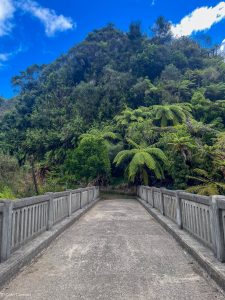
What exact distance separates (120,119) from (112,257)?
21237mm

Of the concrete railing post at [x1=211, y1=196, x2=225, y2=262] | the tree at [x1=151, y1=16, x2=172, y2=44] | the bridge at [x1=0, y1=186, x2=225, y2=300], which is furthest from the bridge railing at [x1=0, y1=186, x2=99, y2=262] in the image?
the tree at [x1=151, y1=16, x2=172, y2=44]

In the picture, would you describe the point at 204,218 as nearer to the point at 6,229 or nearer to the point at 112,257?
the point at 112,257

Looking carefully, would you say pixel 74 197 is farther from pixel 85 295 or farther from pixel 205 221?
pixel 85 295

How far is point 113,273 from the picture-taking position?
3557 mm

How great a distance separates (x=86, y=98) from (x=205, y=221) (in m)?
30.5

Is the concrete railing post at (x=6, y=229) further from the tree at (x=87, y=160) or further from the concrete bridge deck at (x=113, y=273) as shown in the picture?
the tree at (x=87, y=160)

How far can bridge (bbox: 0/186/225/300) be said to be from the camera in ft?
9.90

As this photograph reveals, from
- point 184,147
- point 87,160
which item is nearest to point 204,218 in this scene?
point 184,147

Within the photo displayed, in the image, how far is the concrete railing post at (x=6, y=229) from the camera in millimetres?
3494

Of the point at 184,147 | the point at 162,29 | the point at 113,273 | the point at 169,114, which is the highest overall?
the point at 162,29

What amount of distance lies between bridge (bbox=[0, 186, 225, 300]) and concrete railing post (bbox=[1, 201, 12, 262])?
0.04 ft

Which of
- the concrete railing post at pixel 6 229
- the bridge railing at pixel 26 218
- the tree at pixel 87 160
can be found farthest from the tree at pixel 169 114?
the concrete railing post at pixel 6 229

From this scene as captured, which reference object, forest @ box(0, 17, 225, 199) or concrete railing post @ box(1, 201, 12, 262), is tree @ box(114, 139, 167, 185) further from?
concrete railing post @ box(1, 201, 12, 262)

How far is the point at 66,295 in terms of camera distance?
114 inches
